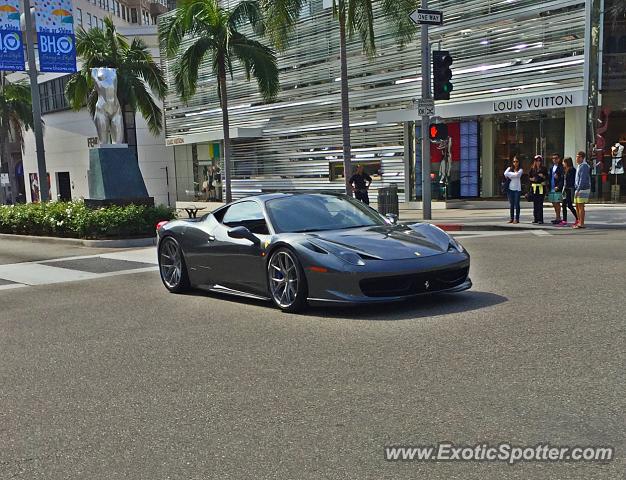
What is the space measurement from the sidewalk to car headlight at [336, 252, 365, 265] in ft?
37.1

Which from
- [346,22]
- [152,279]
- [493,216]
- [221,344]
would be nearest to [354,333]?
[221,344]

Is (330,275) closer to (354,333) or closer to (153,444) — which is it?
(354,333)

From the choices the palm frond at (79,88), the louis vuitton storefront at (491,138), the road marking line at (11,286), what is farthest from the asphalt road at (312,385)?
the palm frond at (79,88)

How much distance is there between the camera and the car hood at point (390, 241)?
6918mm

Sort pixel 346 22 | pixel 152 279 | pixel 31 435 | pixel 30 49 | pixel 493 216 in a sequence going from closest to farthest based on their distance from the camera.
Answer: pixel 31 435, pixel 152 279, pixel 493 216, pixel 346 22, pixel 30 49

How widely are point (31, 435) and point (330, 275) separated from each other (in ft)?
11.0

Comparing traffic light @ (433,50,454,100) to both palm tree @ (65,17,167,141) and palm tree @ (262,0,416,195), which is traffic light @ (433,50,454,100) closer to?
palm tree @ (262,0,416,195)

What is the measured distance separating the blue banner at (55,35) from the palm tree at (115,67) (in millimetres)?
10309

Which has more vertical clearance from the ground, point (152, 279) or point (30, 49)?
point (30, 49)

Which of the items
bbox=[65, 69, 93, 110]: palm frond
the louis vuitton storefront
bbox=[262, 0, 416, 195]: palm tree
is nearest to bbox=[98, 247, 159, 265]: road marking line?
bbox=[262, 0, 416, 195]: palm tree

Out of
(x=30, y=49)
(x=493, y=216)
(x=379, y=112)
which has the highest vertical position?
(x=30, y=49)

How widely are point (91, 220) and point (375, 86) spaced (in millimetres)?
15580

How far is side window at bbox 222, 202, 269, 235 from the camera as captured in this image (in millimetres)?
8008

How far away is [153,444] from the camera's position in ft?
12.8
